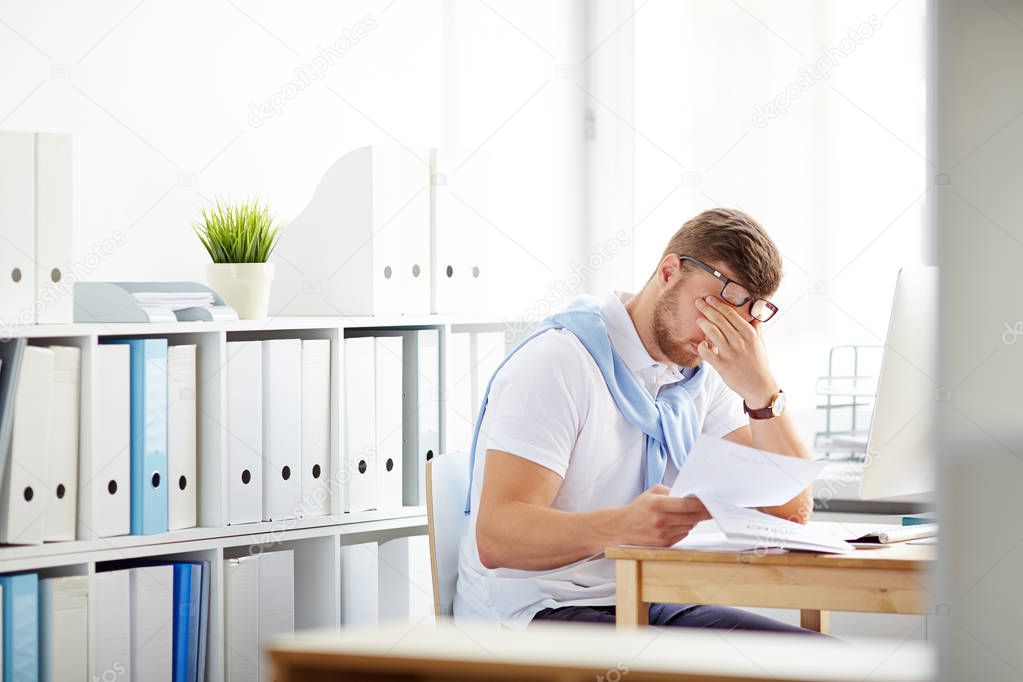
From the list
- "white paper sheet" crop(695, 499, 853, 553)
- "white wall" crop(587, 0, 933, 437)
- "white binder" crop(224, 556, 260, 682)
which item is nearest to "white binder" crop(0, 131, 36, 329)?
"white binder" crop(224, 556, 260, 682)

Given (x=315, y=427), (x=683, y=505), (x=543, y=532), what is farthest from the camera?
(x=315, y=427)

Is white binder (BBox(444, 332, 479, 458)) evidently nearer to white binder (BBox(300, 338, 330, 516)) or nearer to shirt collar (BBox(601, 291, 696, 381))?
white binder (BBox(300, 338, 330, 516))

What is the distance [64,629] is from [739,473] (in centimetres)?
129

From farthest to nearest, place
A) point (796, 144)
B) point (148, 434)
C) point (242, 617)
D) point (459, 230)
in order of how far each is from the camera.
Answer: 1. point (796, 144)
2. point (459, 230)
3. point (242, 617)
4. point (148, 434)

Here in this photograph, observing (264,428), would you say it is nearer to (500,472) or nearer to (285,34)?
(500,472)

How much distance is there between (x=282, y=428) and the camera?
242 cm

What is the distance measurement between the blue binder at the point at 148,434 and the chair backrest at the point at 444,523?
0.58 metres

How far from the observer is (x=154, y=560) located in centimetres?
234

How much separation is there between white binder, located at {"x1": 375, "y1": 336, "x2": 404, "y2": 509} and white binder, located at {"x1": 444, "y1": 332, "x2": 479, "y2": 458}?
0.13m

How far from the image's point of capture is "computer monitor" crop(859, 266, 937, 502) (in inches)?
69.6

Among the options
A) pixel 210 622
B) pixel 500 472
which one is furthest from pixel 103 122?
pixel 500 472

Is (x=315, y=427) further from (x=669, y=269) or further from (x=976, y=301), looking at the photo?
(x=976, y=301)

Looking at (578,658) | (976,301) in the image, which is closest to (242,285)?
(578,658)

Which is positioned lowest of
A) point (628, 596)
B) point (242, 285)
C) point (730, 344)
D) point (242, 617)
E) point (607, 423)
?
point (242, 617)
